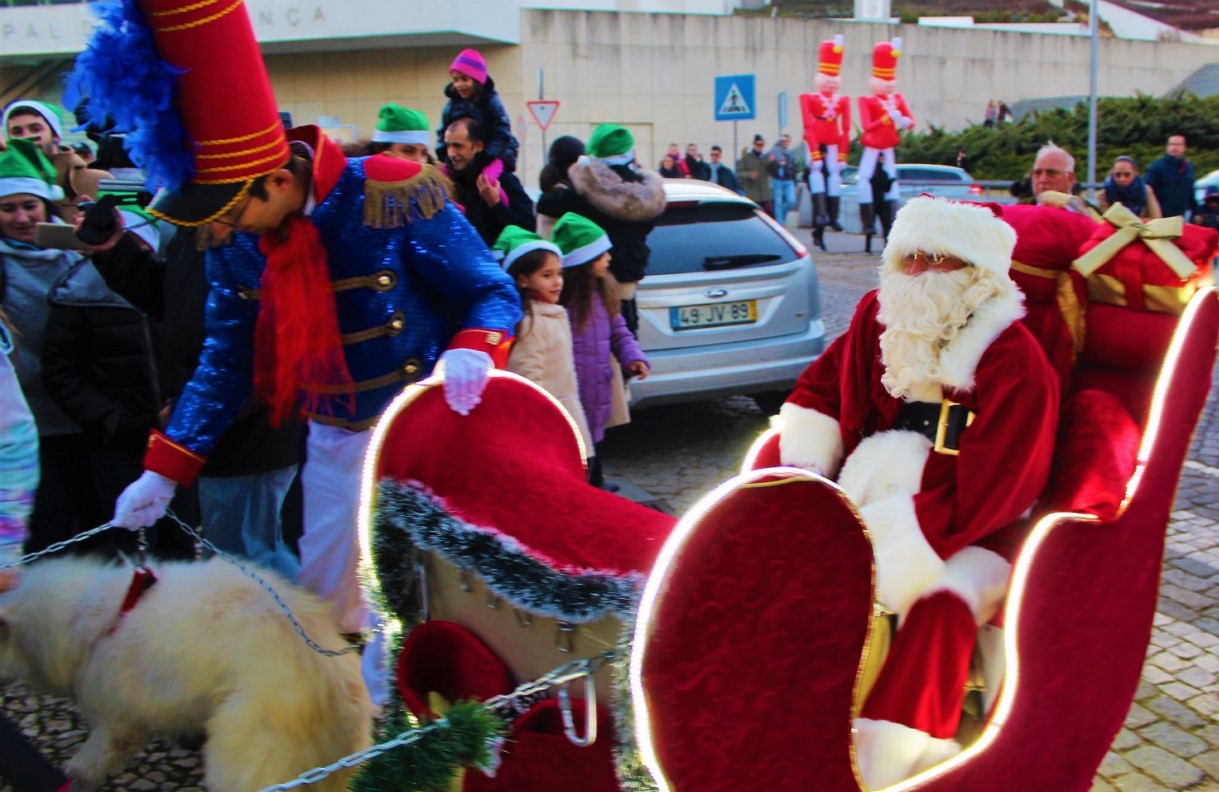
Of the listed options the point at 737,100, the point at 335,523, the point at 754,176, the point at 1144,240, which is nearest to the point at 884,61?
the point at 754,176

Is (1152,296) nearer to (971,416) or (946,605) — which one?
(971,416)

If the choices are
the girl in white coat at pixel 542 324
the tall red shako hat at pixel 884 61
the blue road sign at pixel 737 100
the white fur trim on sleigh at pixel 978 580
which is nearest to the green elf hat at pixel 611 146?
the girl in white coat at pixel 542 324

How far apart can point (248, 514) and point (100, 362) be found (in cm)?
86

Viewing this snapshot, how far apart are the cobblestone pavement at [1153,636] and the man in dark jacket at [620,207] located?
→ 1.01 m

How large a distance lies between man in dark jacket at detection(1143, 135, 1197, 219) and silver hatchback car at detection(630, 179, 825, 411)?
26.5 feet

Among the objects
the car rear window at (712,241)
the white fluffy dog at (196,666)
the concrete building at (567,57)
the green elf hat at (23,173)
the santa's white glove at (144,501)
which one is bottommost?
the white fluffy dog at (196,666)

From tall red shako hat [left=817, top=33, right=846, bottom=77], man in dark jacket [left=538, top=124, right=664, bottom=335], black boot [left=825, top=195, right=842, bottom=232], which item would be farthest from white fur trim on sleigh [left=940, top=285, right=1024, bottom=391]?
tall red shako hat [left=817, top=33, right=846, bottom=77]

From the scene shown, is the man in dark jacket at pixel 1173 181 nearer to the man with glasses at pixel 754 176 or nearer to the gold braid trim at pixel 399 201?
the man with glasses at pixel 754 176

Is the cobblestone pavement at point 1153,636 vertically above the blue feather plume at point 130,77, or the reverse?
the blue feather plume at point 130,77

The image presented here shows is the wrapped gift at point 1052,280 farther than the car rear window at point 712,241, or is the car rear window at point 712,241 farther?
the car rear window at point 712,241

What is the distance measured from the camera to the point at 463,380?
233cm

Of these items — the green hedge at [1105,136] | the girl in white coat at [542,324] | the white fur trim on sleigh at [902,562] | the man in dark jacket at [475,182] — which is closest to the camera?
the white fur trim on sleigh at [902,562]

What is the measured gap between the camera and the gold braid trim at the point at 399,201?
2.79 meters

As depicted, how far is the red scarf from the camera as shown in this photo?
2.73m
